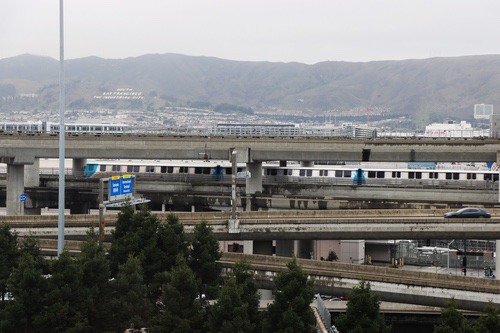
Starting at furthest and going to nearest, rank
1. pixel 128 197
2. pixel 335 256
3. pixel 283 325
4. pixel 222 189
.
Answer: pixel 222 189, pixel 335 256, pixel 128 197, pixel 283 325

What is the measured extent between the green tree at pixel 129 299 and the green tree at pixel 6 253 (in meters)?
5.98

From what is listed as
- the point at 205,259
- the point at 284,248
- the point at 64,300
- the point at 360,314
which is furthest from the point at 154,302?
the point at 284,248

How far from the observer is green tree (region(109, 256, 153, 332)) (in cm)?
3562

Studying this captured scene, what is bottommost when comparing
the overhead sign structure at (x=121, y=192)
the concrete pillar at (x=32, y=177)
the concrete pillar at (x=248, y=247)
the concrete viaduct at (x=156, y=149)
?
the concrete pillar at (x=248, y=247)

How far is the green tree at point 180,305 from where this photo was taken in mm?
34875

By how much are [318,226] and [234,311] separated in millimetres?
20276

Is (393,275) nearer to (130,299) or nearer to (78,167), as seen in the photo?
(130,299)

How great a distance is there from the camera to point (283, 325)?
110ft

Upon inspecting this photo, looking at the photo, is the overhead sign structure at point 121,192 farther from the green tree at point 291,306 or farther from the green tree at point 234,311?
the green tree at point 291,306

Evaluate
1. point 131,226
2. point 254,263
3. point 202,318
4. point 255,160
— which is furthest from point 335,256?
point 202,318

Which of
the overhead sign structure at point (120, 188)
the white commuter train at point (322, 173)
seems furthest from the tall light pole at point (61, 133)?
the white commuter train at point (322, 173)

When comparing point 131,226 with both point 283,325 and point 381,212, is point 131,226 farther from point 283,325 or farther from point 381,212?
point 381,212

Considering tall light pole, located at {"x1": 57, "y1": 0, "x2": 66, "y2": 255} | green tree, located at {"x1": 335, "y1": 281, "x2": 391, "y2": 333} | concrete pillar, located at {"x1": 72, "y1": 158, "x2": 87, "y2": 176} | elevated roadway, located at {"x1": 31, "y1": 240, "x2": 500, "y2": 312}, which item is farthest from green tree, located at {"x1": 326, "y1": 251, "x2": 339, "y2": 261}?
concrete pillar, located at {"x1": 72, "y1": 158, "x2": 87, "y2": 176}

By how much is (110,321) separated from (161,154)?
43386mm
